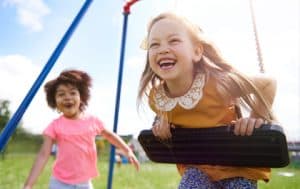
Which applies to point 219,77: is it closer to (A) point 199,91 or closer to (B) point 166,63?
(A) point 199,91

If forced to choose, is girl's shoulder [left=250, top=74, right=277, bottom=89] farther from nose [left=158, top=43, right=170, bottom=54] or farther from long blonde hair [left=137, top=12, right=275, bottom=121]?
nose [left=158, top=43, right=170, bottom=54]

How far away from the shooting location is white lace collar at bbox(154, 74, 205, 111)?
1.58 metres

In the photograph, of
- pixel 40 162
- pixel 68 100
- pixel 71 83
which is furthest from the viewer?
pixel 71 83

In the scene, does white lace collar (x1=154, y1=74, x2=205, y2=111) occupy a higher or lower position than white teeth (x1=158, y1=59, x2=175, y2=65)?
lower

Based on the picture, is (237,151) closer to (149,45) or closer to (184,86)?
(184,86)

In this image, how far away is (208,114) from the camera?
5.24ft

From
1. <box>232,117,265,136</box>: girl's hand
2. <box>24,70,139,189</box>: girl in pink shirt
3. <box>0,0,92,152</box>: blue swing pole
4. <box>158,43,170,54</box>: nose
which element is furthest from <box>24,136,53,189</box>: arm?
<box>232,117,265,136</box>: girl's hand

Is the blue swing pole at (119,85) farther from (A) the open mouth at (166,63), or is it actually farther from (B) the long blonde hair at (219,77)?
(A) the open mouth at (166,63)

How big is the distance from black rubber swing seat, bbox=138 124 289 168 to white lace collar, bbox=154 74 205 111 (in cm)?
10

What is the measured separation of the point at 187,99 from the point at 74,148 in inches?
46.3

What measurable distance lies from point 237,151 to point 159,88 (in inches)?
17.3

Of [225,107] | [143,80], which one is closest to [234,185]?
[225,107]

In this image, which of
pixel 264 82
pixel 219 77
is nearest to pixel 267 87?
pixel 264 82

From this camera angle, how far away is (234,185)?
59.5 inches
